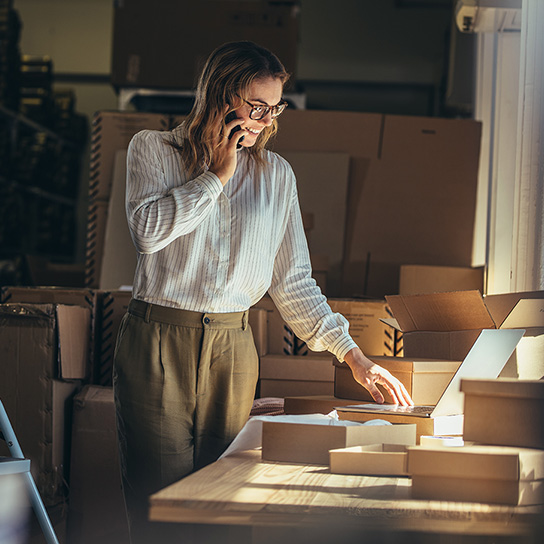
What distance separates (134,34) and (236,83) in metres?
2.48

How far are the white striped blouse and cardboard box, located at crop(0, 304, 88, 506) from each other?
0.94 meters

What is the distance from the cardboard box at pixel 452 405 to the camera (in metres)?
1.33

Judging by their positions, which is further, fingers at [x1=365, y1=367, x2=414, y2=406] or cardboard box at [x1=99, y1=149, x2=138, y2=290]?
cardboard box at [x1=99, y1=149, x2=138, y2=290]

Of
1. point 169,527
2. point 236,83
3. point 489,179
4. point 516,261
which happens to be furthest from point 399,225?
point 169,527

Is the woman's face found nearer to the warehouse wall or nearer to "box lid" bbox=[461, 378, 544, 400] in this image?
"box lid" bbox=[461, 378, 544, 400]

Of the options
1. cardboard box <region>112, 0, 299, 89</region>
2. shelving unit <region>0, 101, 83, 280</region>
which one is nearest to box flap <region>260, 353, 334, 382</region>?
cardboard box <region>112, 0, 299, 89</region>

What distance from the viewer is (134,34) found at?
3793 mm

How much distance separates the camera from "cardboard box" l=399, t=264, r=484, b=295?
292 centimetres

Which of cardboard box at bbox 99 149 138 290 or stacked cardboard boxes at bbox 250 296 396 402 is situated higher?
cardboard box at bbox 99 149 138 290

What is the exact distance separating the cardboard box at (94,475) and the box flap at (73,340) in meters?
0.11

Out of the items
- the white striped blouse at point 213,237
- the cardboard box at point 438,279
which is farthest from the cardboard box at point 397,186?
the white striped blouse at point 213,237

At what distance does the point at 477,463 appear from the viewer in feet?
3.10

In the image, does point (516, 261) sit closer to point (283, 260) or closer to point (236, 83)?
point (283, 260)

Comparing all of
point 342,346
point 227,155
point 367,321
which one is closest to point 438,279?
point 367,321
